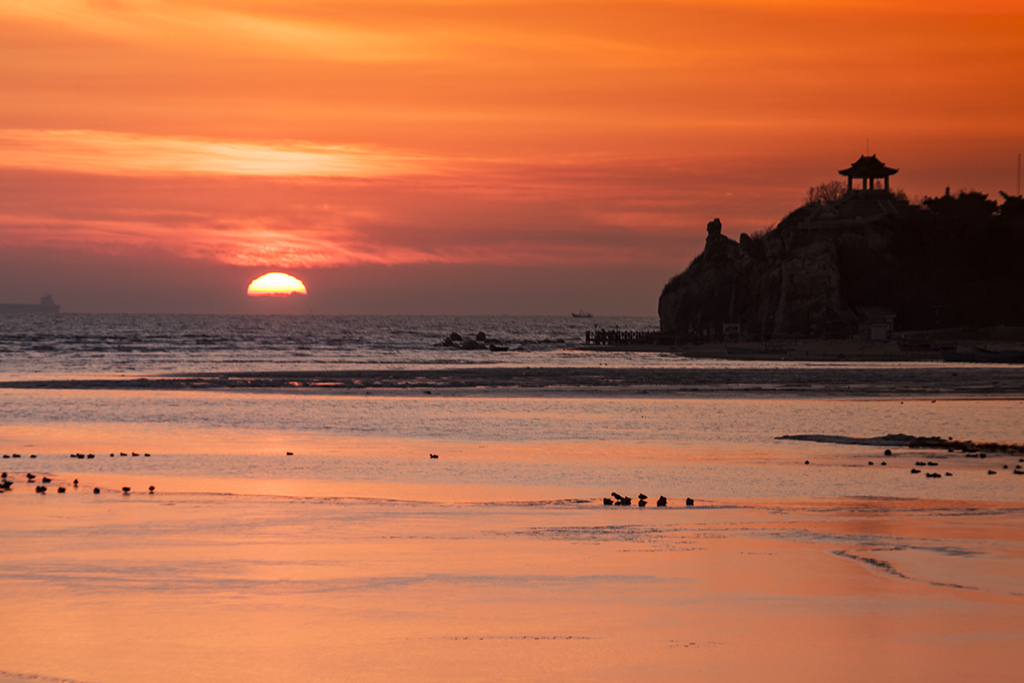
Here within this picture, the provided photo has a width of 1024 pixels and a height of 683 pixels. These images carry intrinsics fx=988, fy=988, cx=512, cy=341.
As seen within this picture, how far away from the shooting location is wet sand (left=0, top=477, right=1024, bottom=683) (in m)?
7.84

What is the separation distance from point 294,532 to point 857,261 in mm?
108401

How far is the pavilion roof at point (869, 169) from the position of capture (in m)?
120

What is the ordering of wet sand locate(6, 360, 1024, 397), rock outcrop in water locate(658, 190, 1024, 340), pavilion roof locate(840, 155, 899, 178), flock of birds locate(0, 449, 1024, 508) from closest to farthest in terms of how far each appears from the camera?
flock of birds locate(0, 449, 1024, 508), wet sand locate(6, 360, 1024, 397), rock outcrop in water locate(658, 190, 1024, 340), pavilion roof locate(840, 155, 899, 178)

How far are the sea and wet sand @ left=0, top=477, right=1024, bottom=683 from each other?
4 centimetres

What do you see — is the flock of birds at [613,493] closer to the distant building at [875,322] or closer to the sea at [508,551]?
the sea at [508,551]

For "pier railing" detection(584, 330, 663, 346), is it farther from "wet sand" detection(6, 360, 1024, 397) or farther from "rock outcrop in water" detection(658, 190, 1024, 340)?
"wet sand" detection(6, 360, 1024, 397)

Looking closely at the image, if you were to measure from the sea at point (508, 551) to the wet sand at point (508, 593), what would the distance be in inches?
1.4

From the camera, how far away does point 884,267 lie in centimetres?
11250

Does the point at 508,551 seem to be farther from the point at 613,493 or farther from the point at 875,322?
the point at 875,322

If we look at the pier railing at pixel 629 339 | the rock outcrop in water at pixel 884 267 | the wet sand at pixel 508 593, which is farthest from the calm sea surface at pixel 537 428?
the pier railing at pixel 629 339

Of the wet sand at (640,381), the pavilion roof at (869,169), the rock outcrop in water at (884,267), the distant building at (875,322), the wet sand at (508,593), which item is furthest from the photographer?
the pavilion roof at (869,169)

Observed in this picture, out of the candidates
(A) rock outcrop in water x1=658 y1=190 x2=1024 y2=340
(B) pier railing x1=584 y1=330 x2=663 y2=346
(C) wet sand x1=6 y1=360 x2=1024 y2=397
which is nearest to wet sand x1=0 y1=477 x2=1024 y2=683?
(C) wet sand x1=6 y1=360 x2=1024 y2=397

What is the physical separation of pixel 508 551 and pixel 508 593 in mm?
1883

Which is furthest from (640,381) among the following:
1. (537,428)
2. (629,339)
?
(629,339)
